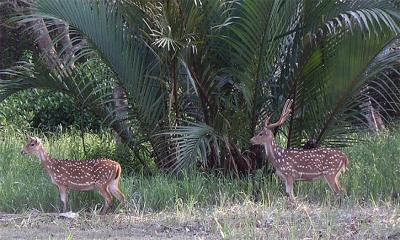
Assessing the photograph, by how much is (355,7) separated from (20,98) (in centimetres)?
904

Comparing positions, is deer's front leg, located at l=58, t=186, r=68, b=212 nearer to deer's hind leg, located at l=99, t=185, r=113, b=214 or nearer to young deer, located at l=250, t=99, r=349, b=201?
deer's hind leg, located at l=99, t=185, r=113, b=214

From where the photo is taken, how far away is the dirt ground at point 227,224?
664cm

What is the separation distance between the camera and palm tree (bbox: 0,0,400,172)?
29.9 feet

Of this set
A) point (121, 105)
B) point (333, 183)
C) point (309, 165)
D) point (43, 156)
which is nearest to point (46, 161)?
point (43, 156)

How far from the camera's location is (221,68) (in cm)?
975

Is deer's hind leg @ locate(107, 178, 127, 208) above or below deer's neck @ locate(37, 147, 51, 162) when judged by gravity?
below

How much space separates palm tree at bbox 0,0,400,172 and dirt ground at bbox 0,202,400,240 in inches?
52.1

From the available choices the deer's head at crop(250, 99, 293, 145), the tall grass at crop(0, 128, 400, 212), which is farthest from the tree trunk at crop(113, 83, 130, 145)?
the deer's head at crop(250, 99, 293, 145)

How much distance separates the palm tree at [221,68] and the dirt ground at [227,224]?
1.32 meters

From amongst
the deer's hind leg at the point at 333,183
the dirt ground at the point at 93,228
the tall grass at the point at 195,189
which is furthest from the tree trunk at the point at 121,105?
the deer's hind leg at the point at 333,183

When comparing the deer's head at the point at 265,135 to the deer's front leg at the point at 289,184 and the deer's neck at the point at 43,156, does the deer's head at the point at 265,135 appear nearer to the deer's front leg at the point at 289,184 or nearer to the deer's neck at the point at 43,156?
the deer's front leg at the point at 289,184

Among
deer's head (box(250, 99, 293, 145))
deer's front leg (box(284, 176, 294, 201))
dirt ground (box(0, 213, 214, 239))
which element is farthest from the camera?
deer's head (box(250, 99, 293, 145))

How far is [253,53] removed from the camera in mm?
9273

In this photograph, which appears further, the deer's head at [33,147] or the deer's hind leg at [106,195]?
the deer's head at [33,147]
